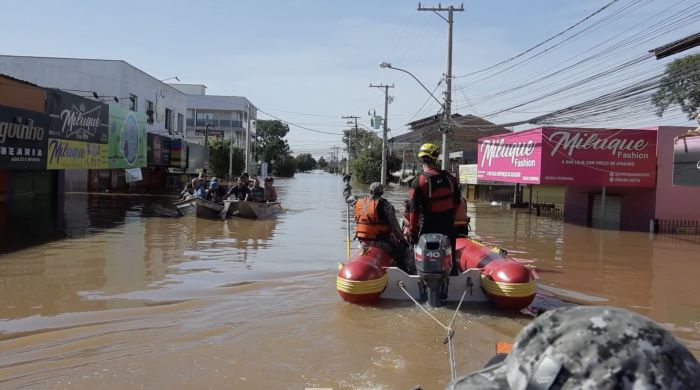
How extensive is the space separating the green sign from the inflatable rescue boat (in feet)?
66.4

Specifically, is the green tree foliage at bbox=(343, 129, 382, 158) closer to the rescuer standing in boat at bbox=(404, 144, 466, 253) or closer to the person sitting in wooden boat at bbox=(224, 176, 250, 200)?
the person sitting in wooden boat at bbox=(224, 176, 250, 200)

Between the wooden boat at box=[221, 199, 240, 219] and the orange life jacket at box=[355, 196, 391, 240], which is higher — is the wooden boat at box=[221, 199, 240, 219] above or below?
below

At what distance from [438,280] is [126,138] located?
23392 mm

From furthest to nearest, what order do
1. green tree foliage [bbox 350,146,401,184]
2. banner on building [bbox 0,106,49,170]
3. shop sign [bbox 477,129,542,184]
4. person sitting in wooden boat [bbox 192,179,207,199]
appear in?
green tree foliage [bbox 350,146,401,184], shop sign [bbox 477,129,542,184], person sitting in wooden boat [bbox 192,179,207,199], banner on building [bbox 0,106,49,170]

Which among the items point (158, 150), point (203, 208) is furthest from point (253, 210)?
point (158, 150)

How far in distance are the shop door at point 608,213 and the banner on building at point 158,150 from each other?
73.8ft

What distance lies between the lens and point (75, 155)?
69.5ft

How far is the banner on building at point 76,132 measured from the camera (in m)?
19.3

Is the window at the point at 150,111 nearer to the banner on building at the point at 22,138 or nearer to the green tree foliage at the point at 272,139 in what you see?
the banner on building at the point at 22,138

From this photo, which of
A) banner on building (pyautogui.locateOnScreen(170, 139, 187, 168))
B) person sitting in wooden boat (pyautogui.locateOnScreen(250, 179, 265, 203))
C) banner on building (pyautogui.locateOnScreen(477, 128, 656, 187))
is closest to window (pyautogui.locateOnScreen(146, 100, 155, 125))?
banner on building (pyautogui.locateOnScreen(170, 139, 187, 168))

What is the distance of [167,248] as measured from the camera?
13.2 meters

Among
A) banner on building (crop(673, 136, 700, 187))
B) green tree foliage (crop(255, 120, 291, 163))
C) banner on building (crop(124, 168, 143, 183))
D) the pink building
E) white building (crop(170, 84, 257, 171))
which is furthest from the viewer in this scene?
green tree foliage (crop(255, 120, 291, 163))

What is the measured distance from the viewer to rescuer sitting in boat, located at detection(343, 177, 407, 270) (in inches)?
327

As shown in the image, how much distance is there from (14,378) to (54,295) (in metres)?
3.54
